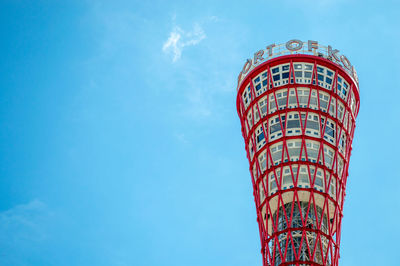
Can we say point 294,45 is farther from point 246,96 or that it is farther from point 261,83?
point 246,96

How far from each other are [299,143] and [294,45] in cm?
1952

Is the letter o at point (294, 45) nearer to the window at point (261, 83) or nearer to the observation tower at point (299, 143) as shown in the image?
the observation tower at point (299, 143)

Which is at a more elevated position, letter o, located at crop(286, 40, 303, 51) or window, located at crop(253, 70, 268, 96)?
letter o, located at crop(286, 40, 303, 51)

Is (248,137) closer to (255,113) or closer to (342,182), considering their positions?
(255,113)

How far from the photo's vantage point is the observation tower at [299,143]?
116m

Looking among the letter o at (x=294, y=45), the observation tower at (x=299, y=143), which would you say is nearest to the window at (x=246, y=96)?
the observation tower at (x=299, y=143)

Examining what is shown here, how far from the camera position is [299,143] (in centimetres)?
12288

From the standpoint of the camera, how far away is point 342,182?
12338 centimetres

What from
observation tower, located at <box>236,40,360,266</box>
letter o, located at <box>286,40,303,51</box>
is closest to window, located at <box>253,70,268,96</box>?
observation tower, located at <box>236,40,360,266</box>

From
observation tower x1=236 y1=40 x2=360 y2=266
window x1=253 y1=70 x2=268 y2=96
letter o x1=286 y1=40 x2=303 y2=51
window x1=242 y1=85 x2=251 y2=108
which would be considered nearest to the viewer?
observation tower x1=236 y1=40 x2=360 y2=266

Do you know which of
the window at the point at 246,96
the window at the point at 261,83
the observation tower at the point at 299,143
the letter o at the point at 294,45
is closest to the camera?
the observation tower at the point at 299,143

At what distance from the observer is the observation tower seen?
116m

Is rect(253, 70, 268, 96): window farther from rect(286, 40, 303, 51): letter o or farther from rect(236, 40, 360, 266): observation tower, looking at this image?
rect(286, 40, 303, 51): letter o

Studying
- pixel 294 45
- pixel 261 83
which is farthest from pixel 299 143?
pixel 294 45
